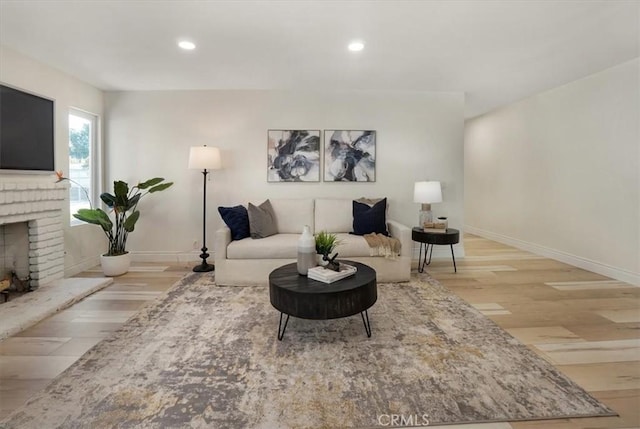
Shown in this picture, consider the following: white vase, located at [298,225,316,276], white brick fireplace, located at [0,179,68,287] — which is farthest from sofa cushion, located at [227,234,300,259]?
white brick fireplace, located at [0,179,68,287]

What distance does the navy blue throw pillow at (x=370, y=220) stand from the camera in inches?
165

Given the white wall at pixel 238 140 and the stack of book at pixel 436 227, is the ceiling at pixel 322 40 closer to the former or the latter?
the white wall at pixel 238 140

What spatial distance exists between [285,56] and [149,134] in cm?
251

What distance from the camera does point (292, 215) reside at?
4438 millimetres

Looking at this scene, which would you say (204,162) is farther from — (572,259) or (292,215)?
(572,259)

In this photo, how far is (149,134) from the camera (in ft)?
15.5

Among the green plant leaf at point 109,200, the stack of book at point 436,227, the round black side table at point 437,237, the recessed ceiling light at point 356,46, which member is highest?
the recessed ceiling light at point 356,46

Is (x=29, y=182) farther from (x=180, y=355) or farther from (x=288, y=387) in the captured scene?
(x=288, y=387)

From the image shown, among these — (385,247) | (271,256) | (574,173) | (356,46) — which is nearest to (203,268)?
(271,256)

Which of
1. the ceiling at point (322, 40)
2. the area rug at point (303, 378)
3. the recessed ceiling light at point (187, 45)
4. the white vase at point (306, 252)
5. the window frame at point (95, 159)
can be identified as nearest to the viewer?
the area rug at point (303, 378)

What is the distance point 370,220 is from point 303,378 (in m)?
2.48

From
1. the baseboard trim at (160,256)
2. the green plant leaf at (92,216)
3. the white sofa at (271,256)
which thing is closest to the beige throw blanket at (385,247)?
the white sofa at (271,256)

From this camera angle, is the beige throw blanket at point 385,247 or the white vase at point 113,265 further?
the white vase at point 113,265

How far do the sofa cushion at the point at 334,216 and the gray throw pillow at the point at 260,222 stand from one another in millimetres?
638
